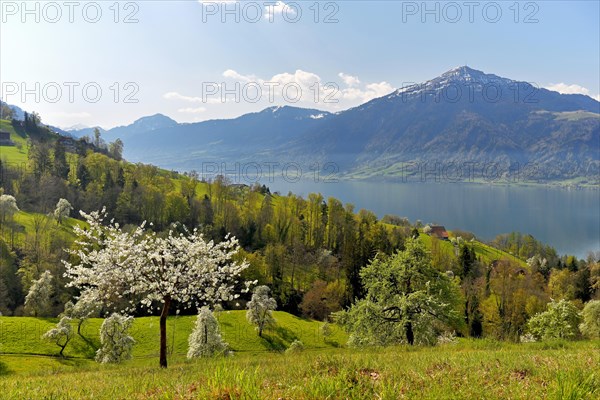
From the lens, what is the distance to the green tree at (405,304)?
29.1 metres

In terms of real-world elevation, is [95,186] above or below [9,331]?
above

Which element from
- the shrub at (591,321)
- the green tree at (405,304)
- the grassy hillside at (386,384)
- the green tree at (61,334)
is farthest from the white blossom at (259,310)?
the grassy hillside at (386,384)

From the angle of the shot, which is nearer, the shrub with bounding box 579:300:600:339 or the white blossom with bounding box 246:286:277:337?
the shrub with bounding box 579:300:600:339

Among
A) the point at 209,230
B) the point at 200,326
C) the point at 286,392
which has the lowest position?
the point at 200,326

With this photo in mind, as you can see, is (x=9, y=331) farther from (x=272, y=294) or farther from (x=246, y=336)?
(x=272, y=294)

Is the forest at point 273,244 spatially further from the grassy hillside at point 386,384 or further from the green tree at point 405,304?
the grassy hillside at point 386,384

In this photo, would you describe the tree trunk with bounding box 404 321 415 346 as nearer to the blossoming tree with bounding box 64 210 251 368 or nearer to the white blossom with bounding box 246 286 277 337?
the blossoming tree with bounding box 64 210 251 368

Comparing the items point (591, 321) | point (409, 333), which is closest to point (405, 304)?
point (409, 333)

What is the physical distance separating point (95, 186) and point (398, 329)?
5233 inches

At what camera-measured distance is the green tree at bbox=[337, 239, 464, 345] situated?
95.6 ft

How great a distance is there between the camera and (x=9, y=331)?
61.7 meters

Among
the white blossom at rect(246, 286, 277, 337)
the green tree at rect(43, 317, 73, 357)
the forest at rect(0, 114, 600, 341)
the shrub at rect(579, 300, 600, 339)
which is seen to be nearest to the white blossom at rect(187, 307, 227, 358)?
the white blossom at rect(246, 286, 277, 337)

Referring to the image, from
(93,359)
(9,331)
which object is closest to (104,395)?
(93,359)

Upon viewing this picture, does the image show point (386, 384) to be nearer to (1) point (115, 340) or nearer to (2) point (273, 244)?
(1) point (115, 340)
